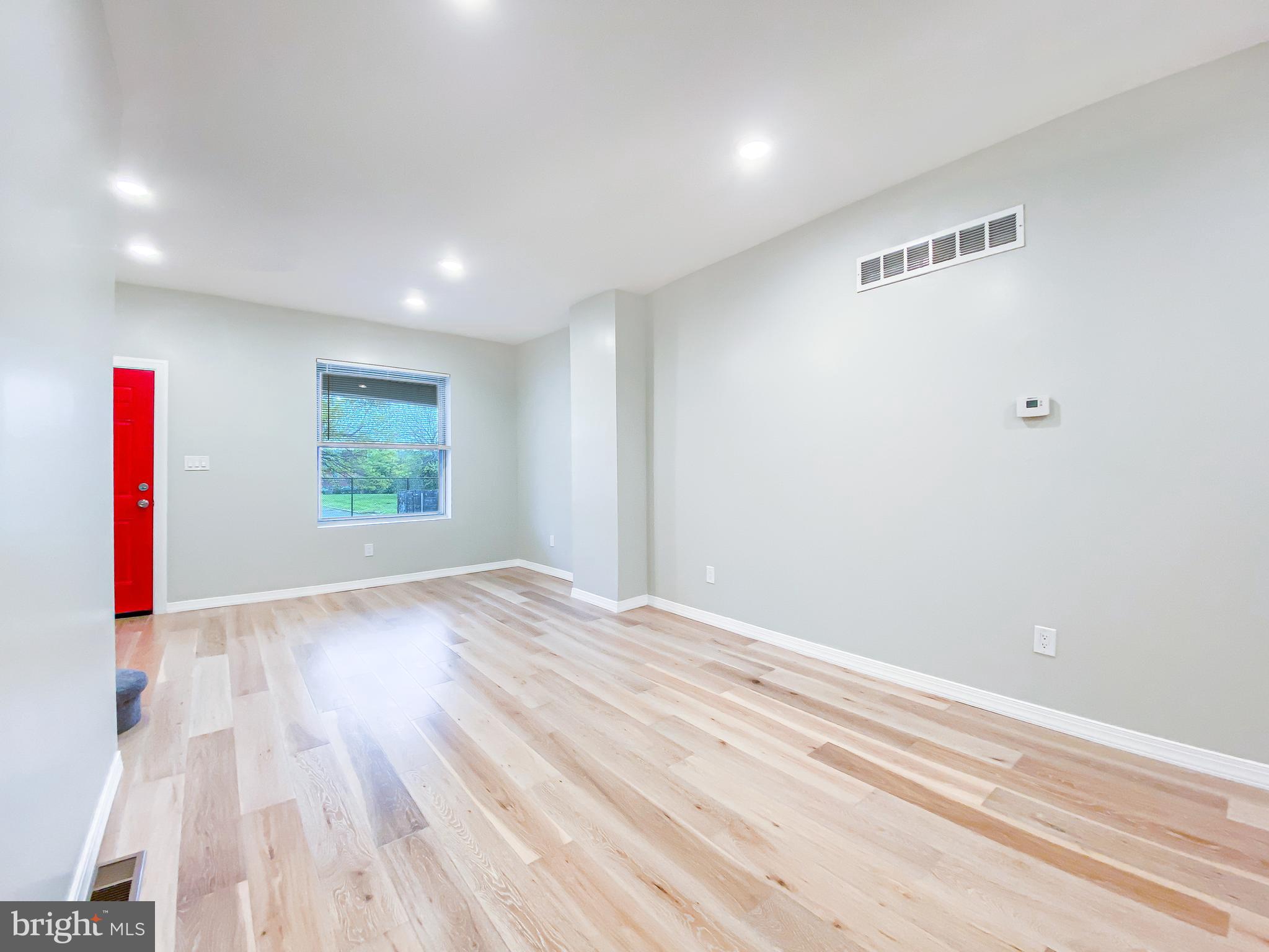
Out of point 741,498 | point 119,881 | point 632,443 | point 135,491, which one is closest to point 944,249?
point 741,498

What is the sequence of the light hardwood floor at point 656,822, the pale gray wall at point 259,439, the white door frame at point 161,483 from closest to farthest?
the light hardwood floor at point 656,822
the white door frame at point 161,483
the pale gray wall at point 259,439

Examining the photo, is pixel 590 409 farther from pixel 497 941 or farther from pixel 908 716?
pixel 497 941

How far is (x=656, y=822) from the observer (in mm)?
1707

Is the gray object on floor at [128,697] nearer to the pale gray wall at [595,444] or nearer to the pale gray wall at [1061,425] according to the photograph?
the pale gray wall at [595,444]

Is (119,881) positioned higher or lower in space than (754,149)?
lower

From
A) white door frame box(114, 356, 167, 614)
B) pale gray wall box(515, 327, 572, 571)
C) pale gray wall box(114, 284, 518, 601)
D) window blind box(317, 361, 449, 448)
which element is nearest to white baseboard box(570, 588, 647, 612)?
pale gray wall box(515, 327, 572, 571)

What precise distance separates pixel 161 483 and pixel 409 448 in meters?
2.00

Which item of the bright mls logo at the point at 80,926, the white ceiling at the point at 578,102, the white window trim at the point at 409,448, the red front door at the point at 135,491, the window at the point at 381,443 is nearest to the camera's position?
the bright mls logo at the point at 80,926

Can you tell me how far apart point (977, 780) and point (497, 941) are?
174cm

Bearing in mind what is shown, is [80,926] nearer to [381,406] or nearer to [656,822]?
[656,822]

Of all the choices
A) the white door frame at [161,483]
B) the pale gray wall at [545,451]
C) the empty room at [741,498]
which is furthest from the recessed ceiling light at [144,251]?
the pale gray wall at [545,451]

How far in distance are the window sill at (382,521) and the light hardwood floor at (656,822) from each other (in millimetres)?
2229

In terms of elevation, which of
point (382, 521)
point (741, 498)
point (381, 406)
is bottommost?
point (382, 521)

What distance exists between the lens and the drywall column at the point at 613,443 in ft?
14.0
